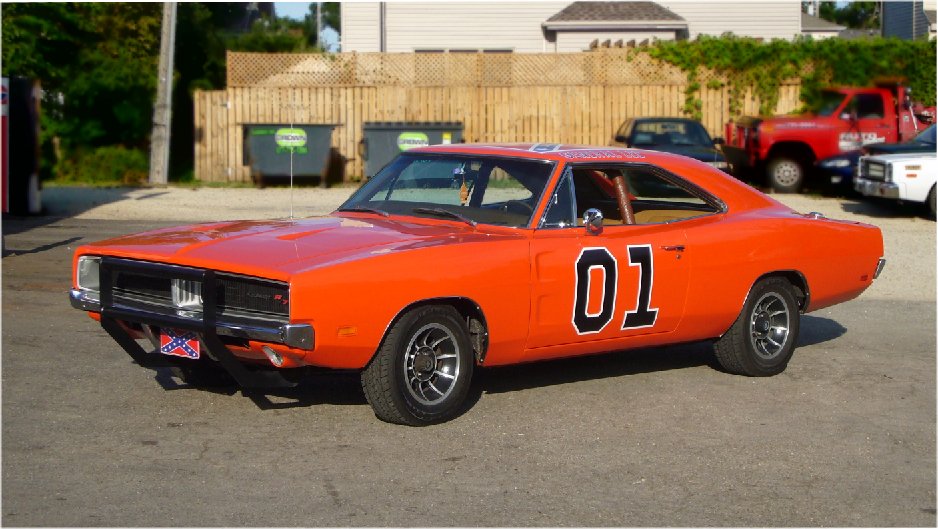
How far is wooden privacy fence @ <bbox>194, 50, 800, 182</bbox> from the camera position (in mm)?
28109

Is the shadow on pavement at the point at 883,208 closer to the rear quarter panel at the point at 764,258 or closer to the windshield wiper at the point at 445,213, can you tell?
the rear quarter panel at the point at 764,258

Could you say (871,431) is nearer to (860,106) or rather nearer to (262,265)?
(262,265)

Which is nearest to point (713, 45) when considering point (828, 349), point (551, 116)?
point (551, 116)

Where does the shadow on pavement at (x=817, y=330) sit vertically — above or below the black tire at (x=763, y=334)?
below

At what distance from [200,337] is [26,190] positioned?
14048 millimetres

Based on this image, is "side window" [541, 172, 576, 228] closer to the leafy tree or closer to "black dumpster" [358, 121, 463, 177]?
"black dumpster" [358, 121, 463, 177]

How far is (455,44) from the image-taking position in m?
36.5

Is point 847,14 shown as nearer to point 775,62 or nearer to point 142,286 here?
point 775,62

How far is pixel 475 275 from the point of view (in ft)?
22.1

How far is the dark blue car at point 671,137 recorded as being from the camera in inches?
928

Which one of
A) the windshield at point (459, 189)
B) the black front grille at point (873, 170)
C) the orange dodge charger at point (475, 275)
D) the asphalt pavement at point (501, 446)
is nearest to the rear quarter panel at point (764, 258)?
the orange dodge charger at point (475, 275)

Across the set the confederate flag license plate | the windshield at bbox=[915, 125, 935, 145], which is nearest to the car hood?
the confederate flag license plate

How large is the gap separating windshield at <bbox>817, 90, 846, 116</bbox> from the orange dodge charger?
54.3ft

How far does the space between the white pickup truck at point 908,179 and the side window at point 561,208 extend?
13734mm
